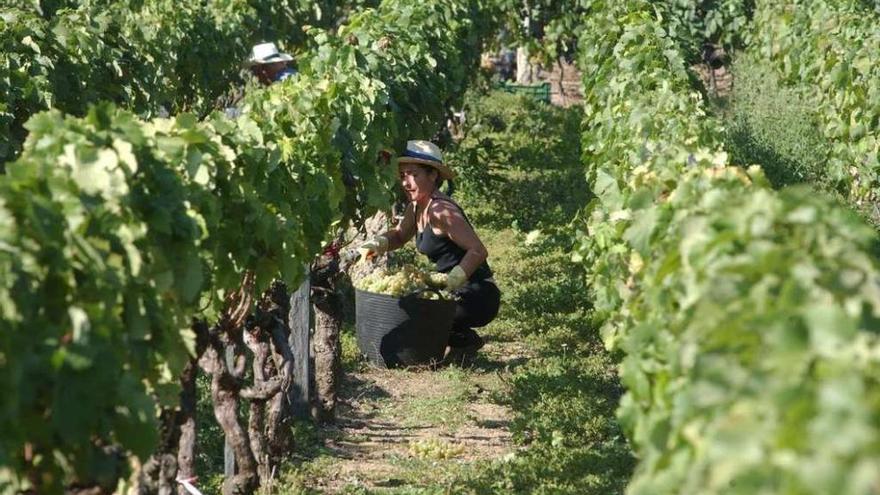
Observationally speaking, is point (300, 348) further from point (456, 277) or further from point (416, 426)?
point (456, 277)

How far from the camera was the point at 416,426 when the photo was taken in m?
6.41

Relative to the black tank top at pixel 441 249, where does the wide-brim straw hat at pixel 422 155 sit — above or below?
above

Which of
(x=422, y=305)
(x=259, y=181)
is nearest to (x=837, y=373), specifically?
(x=259, y=181)

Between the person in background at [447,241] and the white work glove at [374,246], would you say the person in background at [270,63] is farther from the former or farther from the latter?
the white work glove at [374,246]

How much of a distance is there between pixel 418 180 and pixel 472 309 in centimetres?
73

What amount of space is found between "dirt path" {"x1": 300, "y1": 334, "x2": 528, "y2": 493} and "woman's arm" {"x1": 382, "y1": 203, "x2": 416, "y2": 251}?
633mm

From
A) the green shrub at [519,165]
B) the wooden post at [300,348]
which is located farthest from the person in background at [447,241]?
the green shrub at [519,165]

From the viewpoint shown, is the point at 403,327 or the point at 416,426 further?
the point at 403,327

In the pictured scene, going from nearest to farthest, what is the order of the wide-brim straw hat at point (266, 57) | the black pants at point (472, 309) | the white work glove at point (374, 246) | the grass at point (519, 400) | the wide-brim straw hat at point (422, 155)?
the grass at point (519, 400) → the white work glove at point (374, 246) → the wide-brim straw hat at point (422, 155) → the black pants at point (472, 309) → the wide-brim straw hat at point (266, 57)

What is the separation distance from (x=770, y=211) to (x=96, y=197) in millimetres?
1514

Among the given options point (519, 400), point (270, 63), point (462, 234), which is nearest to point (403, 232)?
point (462, 234)

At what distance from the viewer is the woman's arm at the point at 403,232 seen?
24.0 ft

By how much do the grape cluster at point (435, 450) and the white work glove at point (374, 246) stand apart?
116 centimetres

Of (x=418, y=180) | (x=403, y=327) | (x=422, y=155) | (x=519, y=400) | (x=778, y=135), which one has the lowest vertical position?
(x=519, y=400)
